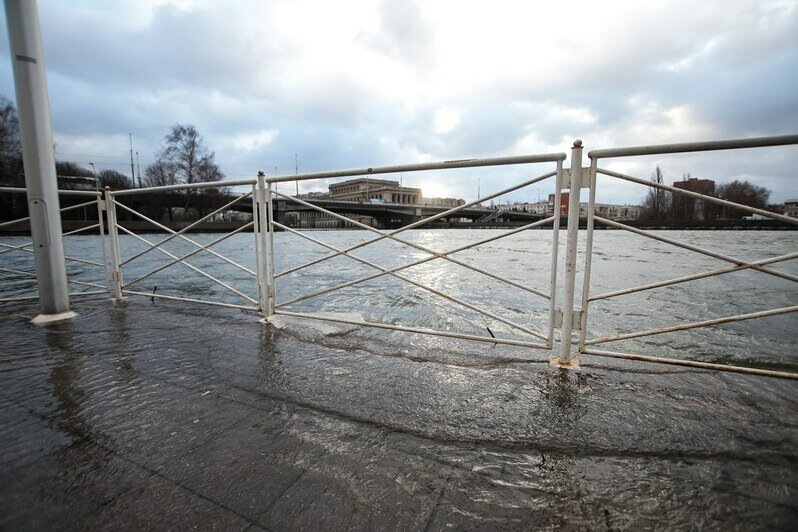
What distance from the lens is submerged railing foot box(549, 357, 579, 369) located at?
2.53 metres

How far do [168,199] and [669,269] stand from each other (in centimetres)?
5334

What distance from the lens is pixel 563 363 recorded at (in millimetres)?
2566

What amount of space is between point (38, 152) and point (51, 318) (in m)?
1.62

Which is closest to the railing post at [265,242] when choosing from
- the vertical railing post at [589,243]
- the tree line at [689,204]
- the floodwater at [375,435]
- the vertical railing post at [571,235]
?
the floodwater at [375,435]

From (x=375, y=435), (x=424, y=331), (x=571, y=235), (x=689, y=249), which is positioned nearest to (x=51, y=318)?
(x=424, y=331)

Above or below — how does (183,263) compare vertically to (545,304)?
above

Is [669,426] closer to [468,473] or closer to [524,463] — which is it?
[524,463]

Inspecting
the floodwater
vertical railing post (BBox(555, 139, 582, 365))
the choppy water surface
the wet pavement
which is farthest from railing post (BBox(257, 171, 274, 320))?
vertical railing post (BBox(555, 139, 582, 365))

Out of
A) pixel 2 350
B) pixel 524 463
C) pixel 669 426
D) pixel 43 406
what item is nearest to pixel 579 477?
pixel 524 463

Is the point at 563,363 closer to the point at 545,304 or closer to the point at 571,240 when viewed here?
the point at 571,240

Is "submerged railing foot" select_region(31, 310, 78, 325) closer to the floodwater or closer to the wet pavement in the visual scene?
the floodwater

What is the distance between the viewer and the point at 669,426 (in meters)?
1.79

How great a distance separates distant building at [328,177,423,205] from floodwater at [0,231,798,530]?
108 meters

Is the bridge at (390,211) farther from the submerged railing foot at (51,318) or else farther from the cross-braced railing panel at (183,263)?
the submerged railing foot at (51,318)
